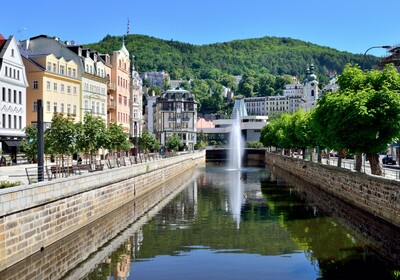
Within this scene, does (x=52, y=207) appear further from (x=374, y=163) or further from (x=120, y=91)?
(x=120, y=91)

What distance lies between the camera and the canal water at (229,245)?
848 inches

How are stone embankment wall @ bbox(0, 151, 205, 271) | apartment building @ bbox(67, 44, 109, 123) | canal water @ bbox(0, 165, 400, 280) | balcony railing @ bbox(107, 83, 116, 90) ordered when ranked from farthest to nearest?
balcony railing @ bbox(107, 83, 116, 90) < apartment building @ bbox(67, 44, 109, 123) < canal water @ bbox(0, 165, 400, 280) < stone embankment wall @ bbox(0, 151, 205, 271)

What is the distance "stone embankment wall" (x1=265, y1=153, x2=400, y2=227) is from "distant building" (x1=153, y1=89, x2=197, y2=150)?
95917 mm

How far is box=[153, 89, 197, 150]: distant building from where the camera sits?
157375 millimetres

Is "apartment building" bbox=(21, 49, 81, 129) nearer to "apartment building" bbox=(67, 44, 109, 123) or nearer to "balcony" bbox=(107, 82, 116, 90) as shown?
"apartment building" bbox=(67, 44, 109, 123)

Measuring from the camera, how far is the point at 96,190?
33156mm

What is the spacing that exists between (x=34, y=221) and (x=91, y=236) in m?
5.92

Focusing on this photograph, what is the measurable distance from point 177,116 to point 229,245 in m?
132

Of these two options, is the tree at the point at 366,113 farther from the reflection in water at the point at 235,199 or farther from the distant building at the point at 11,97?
the distant building at the point at 11,97

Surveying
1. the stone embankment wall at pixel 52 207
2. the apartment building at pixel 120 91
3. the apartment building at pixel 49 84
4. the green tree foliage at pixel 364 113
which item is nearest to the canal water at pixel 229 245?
the stone embankment wall at pixel 52 207

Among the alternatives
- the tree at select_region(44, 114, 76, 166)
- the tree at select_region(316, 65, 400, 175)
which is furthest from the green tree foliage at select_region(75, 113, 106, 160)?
the tree at select_region(316, 65, 400, 175)

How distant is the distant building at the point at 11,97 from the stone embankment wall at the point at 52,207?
2267cm

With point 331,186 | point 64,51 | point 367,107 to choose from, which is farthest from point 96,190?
point 64,51

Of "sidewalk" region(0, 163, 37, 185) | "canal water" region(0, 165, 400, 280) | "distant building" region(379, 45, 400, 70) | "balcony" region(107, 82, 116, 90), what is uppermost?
"distant building" region(379, 45, 400, 70)
